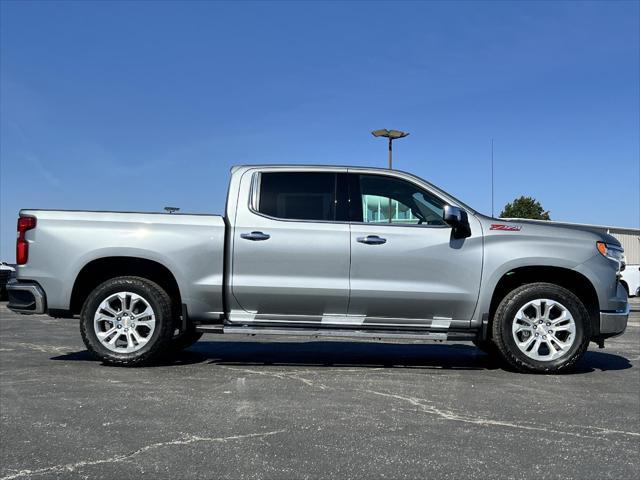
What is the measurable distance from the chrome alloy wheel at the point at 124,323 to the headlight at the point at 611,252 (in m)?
4.41

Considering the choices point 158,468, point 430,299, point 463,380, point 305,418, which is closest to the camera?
point 158,468

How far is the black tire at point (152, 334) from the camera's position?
568 cm

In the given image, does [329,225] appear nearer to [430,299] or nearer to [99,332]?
[430,299]

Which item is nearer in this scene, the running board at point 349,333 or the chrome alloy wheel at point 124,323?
the running board at point 349,333

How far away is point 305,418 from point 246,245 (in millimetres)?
2251

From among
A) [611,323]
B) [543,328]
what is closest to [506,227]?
[543,328]

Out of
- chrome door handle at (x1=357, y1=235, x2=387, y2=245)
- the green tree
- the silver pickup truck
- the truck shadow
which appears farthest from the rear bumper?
the green tree

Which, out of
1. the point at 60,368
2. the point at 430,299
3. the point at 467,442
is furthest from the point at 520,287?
the point at 60,368

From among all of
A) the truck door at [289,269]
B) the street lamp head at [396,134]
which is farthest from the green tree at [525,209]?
the truck door at [289,269]

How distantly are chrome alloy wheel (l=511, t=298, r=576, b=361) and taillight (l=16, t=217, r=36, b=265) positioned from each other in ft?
15.6

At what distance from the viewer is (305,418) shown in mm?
3902

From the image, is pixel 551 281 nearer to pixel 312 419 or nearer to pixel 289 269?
pixel 289 269

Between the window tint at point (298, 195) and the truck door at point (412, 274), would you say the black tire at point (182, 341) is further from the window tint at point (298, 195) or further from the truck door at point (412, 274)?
the truck door at point (412, 274)

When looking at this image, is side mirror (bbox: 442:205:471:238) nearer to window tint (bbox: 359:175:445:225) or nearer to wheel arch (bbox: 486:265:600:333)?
window tint (bbox: 359:175:445:225)
